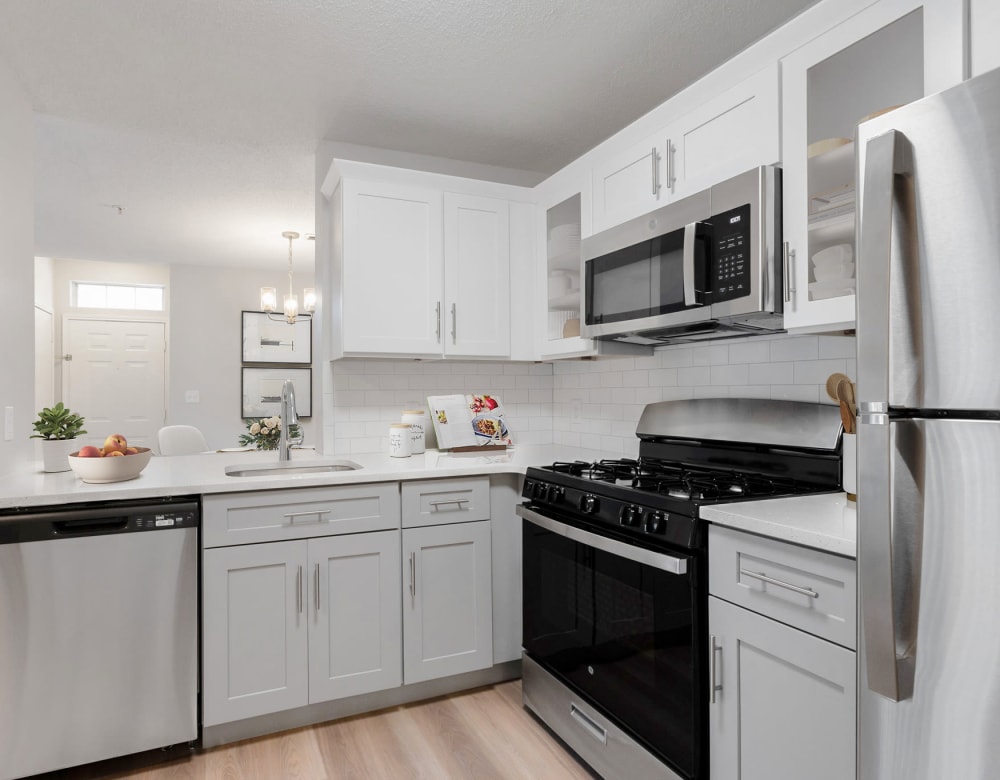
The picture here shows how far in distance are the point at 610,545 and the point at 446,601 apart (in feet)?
3.08

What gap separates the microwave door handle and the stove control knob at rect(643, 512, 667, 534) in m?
0.68

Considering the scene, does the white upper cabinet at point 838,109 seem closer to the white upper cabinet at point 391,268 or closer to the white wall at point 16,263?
the white upper cabinet at point 391,268

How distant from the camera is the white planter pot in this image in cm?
235

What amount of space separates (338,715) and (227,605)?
0.64 metres

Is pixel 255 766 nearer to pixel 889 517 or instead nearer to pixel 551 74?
pixel 889 517

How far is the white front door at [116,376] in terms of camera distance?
6375mm

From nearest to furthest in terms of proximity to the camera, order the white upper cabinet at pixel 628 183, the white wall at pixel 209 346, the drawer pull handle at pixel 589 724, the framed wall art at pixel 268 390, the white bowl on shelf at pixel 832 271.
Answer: the white bowl on shelf at pixel 832 271
the drawer pull handle at pixel 589 724
the white upper cabinet at pixel 628 183
the white wall at pixel 209 346
the framed wall art at pixel 268 390

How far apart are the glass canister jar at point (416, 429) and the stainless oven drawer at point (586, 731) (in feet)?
3.45

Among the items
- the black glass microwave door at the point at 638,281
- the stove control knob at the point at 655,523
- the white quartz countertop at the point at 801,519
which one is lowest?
the stove control knob at the point at 655,523

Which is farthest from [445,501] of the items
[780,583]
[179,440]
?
[179,440]

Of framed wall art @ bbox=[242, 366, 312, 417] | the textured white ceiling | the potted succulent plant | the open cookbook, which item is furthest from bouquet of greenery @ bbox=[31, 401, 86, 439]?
framed wall art @ bbox=[242, 366, 312, 417]

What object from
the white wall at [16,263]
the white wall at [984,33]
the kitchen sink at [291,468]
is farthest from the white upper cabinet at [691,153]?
the white wall at [16,263]

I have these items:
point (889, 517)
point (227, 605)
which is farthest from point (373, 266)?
point (889, 517)

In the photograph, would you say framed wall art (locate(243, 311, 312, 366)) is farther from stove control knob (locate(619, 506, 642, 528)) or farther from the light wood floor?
stove control knob (locate(619, 506, 642, 528))
